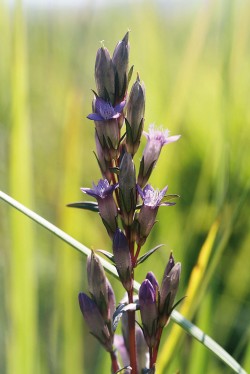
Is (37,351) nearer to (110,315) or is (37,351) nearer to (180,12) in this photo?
(110,315)

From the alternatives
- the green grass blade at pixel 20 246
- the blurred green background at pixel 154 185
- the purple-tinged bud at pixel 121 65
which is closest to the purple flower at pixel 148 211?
the purple-tinged bud at pixel 121 65

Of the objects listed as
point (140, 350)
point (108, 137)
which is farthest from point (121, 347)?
point (108, 137)

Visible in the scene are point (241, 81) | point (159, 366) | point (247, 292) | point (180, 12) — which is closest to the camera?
point (159, 366)

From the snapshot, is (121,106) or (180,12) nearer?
(121,106)

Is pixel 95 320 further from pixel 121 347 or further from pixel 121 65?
pixel 121 65

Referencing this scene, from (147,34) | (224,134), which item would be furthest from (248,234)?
(147,34)

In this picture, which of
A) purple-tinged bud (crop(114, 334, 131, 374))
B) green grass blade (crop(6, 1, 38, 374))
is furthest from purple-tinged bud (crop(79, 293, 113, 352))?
green grass blade (crop(6, 1, 38, 374))
